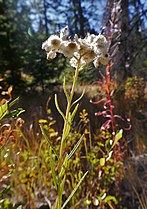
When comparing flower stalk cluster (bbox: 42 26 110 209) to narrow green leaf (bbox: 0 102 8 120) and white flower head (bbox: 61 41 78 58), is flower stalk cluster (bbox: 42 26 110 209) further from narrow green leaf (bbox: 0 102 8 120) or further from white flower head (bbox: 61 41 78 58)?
narrow green leaf (bbox: 0 102 8 120)

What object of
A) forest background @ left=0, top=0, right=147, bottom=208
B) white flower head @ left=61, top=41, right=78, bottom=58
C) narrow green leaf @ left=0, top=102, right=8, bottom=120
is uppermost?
forest background @ left=0, top=0, right=147, bottom=208

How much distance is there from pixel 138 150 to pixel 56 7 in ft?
23.7

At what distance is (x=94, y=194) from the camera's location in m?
1.51

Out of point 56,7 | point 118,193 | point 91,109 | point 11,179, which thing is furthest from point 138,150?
point 56,7

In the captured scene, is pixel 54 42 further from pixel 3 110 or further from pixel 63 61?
pixel 63 61

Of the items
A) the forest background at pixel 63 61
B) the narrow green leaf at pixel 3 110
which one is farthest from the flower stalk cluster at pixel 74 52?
the forest background at pixel 63 61

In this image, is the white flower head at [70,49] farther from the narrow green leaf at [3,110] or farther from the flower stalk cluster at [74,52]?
the narrow green leaf at [3,110]

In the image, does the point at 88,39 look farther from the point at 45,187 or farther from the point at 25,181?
the point at 45,187

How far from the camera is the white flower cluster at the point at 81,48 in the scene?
667 mm

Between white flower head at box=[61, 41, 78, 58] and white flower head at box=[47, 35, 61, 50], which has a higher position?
white flower head at box=[47, 35, 61, 50]

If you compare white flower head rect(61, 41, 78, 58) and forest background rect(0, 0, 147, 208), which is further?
forest background rect(0, 0, 147, 208)

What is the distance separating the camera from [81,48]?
0.66 meters

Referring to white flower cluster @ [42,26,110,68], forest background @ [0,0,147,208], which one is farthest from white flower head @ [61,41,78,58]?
forest background @ [0,0,147,208]

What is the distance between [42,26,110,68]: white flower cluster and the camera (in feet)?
2.19
